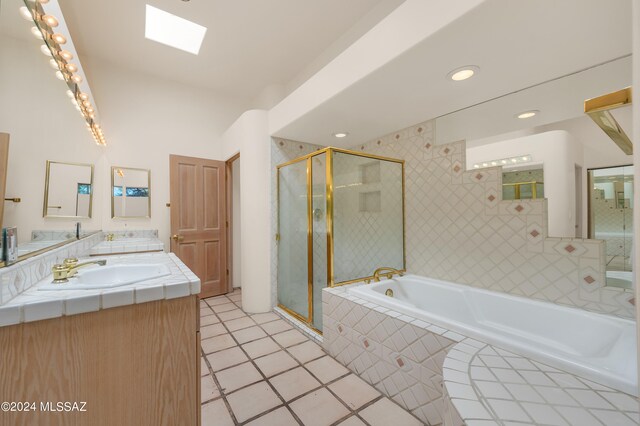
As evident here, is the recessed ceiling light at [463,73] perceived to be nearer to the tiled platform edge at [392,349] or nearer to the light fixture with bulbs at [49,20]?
the tiled platform edge at [392,349]

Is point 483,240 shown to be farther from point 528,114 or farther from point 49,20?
point 49,20

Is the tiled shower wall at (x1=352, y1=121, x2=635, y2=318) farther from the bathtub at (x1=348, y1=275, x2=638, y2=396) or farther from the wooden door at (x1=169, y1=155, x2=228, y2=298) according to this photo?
the wooden door at (x1=169, y1=155, x2=228, y2=298)

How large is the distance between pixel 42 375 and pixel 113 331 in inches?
8.1

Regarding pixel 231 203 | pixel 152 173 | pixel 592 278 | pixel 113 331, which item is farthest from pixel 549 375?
pixel 152 173

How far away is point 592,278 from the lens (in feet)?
5.09

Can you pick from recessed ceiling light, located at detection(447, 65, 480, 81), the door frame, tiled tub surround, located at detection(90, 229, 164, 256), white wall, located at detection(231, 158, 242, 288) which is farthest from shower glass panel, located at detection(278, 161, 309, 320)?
recessed ceiling light, located at detection(447, 65, 480, 81)

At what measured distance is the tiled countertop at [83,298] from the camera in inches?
31.3

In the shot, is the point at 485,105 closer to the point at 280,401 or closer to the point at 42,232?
the point at 280,401

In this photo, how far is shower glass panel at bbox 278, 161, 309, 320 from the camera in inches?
106

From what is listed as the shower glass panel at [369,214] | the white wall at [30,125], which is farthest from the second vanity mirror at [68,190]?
the shower glass panel at [369,214]

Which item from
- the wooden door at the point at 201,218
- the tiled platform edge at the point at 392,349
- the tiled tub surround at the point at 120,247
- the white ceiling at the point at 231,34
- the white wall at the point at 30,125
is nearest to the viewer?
the white wall at the point at 30,125

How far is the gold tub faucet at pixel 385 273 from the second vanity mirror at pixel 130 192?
9.73 feet

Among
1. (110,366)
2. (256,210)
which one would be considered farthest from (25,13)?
(256,210)

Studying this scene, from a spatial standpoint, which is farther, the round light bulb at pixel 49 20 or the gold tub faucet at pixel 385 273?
the gold tub faucet at pixel 385 273
